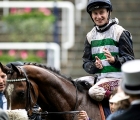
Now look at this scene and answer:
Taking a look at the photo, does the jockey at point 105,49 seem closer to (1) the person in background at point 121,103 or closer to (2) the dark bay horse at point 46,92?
(2) the dark bay horse at point 46,92

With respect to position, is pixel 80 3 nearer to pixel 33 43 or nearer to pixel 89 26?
pixel 89 26

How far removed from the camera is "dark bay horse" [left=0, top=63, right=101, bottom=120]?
7489 millimetres

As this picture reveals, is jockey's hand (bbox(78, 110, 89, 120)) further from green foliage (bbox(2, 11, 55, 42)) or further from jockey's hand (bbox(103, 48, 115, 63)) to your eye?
green foliage (bbox(2, 11, 55, 42))

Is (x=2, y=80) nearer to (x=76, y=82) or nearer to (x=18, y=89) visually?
(x=18, y=89)

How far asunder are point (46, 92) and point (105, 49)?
789mm

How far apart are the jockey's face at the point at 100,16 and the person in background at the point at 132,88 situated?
2.94 metres

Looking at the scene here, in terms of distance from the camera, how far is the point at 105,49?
770 centimetres

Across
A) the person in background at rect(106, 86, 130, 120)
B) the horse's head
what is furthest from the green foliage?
the person in background at rect(106, 86, 130, 120)

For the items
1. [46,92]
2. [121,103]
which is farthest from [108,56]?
[121,103]

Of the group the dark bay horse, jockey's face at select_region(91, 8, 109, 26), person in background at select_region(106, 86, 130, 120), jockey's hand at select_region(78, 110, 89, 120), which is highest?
jockey's face at select_region(91, 8, 109, 26)

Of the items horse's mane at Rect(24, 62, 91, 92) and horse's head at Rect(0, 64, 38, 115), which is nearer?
horse's head at Rect(0, 64, 38, 115)

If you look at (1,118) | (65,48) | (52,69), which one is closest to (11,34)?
(65,48)

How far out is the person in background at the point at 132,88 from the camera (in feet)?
15.8

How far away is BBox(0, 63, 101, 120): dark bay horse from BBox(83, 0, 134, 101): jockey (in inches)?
6.1
